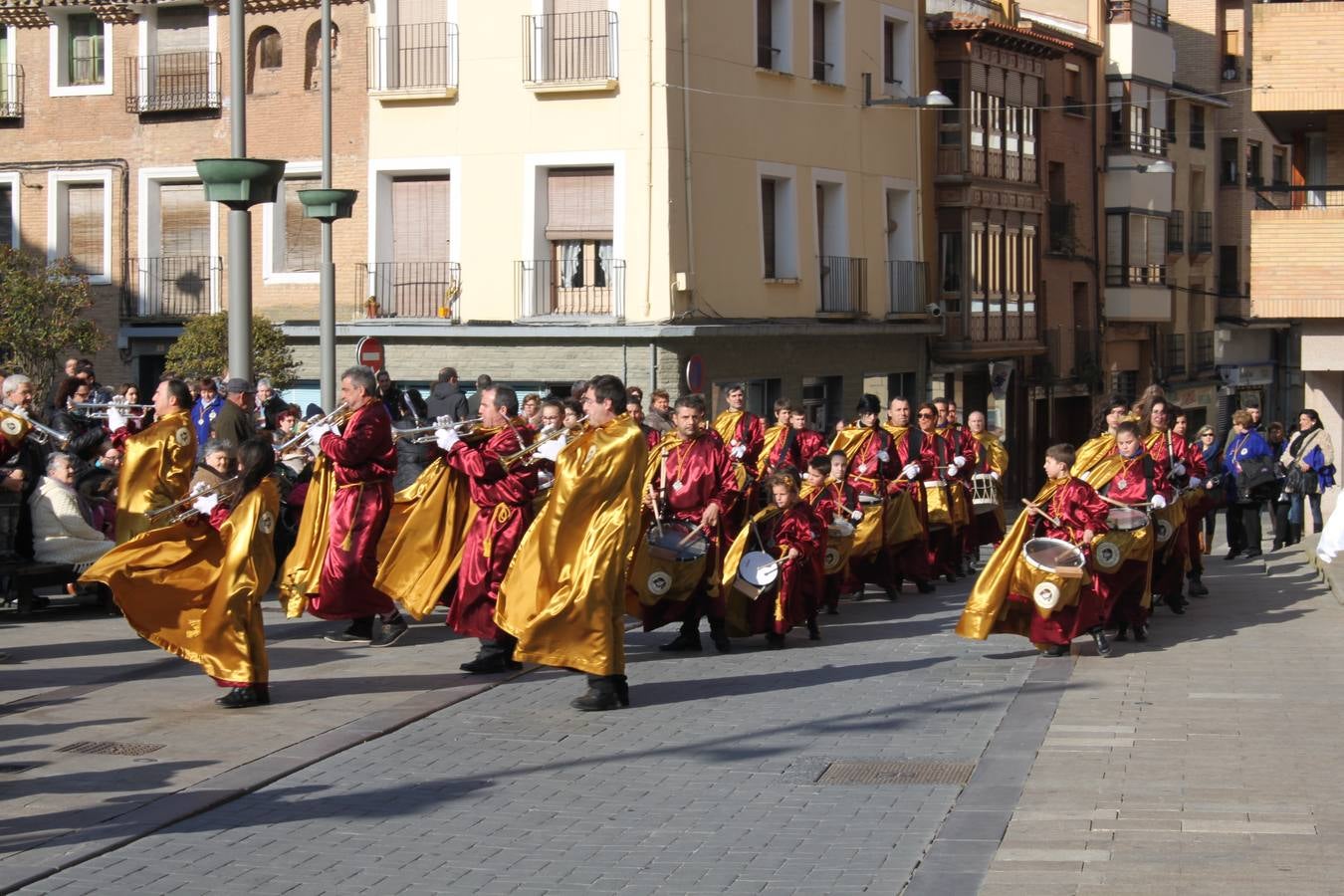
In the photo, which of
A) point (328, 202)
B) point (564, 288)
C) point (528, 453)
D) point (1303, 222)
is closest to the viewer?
point (528, 453)

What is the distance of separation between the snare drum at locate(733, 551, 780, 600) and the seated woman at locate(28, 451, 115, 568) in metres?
4.72

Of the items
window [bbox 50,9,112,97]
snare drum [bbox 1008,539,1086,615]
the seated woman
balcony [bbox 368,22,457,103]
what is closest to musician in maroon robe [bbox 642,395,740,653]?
snare drum [bbox 1008,539,1086,615]

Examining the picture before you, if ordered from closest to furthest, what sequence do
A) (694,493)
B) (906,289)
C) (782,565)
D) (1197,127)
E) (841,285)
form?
(694,493)
(782,565)
(841,285)
(906,289)
(1197,127)

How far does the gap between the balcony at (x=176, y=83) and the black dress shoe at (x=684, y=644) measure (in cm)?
2062

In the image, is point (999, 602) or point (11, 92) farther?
point (11, 92)

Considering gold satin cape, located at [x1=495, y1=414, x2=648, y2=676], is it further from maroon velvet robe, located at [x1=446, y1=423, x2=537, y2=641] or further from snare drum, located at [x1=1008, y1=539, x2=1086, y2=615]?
snare drum, located at [x1=1008, y1=539, x2=1086, y2=615]

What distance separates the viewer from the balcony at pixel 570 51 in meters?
29.9

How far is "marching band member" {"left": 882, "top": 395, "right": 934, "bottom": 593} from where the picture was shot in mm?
18547

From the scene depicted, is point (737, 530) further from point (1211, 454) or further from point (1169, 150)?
point (1169, 150)

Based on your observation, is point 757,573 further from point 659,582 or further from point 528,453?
point 528,453

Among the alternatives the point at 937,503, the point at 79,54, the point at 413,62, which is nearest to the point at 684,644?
the point at 937,503

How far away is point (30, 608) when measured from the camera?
15086 mm

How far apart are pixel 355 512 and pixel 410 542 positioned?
1.50 feet

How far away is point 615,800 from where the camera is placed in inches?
356
